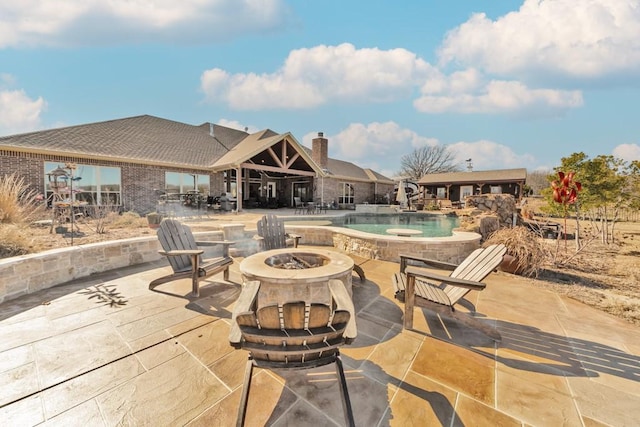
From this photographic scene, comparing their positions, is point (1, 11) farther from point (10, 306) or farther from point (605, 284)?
point (605, 284)

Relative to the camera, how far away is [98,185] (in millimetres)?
11523

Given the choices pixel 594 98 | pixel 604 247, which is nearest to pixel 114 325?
pixel 604 247

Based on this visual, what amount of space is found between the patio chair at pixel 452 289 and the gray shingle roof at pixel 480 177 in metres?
24.7

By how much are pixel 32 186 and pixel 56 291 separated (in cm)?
1018

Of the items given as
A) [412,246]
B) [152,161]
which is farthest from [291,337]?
[152,161]

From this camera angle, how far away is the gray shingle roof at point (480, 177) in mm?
22750

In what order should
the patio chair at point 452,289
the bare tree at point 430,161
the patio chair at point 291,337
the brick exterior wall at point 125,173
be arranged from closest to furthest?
the patio chair at point 291,337 → the patio chair at point 452,289 → the brick exterior wall at point 125,173 → the bare tree at point 430,161

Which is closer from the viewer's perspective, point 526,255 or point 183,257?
point 183,257

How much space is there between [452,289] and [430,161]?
41339 millimetres

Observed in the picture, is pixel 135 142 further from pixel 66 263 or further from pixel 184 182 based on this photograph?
pixel 66 263

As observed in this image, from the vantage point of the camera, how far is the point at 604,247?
318 inches

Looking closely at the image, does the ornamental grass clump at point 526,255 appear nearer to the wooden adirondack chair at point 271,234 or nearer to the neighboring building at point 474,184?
the wooden adirondack chair at point 271,234

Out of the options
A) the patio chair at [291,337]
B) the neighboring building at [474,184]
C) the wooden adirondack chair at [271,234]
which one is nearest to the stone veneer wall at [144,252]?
the wooden adirondack chair at [271,234]

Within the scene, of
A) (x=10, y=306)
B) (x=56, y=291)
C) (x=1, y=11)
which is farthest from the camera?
(x=1, y=11)
